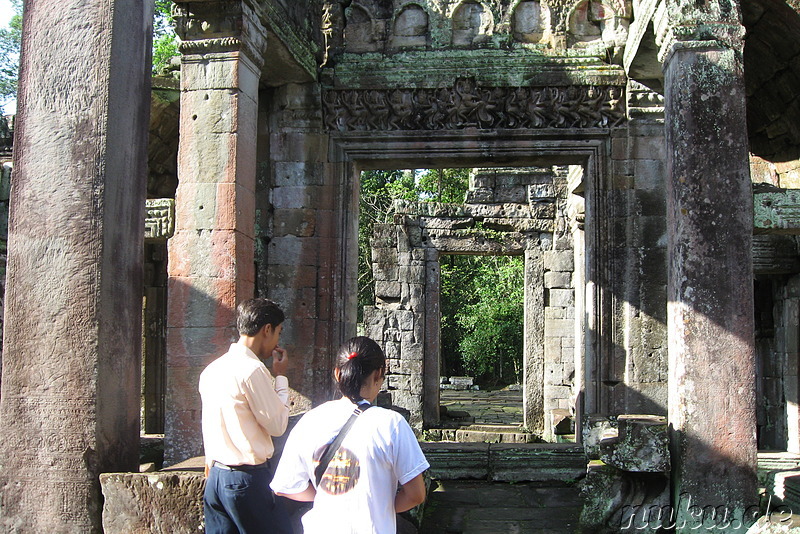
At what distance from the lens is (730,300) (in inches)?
199

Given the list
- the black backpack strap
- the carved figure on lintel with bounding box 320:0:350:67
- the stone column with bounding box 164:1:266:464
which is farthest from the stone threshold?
the black backpack strap

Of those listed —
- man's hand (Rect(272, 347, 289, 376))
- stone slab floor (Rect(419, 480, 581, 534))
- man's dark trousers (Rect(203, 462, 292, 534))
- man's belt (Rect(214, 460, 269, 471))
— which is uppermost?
man's hand (Rect(272, 347, 289, 376))

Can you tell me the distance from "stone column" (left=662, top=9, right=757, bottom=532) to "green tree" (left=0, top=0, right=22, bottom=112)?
20.7 meters

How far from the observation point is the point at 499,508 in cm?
637

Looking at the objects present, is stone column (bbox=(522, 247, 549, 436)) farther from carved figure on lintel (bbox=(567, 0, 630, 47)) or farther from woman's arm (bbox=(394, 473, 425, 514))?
woman's arm (bbox=(394, 473, 425, 514))

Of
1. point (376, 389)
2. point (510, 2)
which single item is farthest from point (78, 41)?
point (510, 2)

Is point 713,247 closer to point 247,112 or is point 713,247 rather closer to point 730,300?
point 730,300

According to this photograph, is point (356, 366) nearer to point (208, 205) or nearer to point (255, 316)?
point (255, 316)

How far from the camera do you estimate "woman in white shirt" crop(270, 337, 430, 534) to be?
274 cm

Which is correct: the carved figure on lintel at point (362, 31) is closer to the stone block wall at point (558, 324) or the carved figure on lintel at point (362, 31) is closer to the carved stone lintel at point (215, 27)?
the carved stone lintel at point (215, 27)

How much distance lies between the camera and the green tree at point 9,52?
21312mm

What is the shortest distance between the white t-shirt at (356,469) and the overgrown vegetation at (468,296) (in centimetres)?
1817

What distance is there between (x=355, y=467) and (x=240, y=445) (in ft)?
3.07

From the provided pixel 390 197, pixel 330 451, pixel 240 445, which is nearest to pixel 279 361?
pixel 240 445
